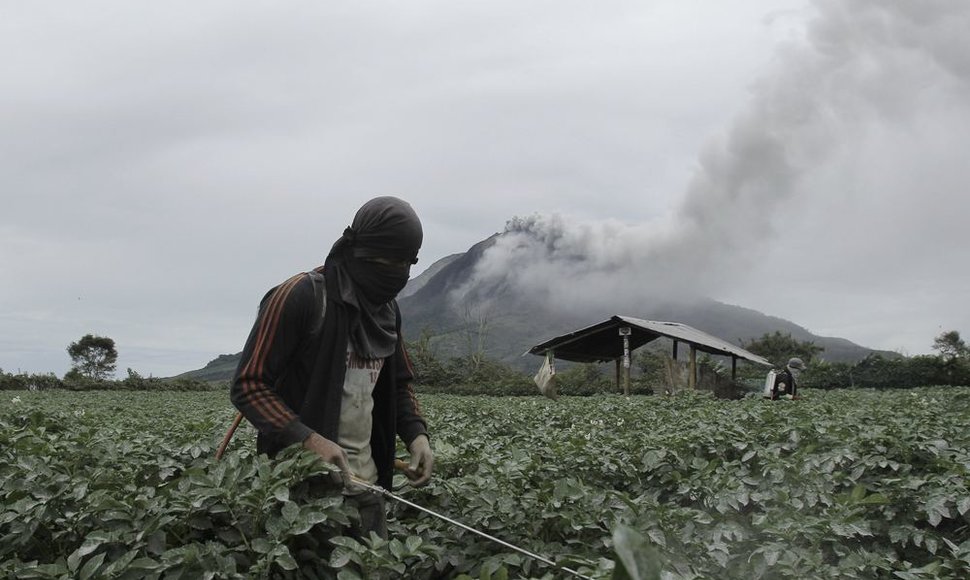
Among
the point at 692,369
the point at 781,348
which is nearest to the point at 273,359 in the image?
the point at 692,369

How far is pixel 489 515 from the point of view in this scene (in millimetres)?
2553

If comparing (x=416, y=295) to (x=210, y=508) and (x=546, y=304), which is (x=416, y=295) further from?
(x=210, y=508)

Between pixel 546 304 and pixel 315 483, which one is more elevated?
pixel 546 304

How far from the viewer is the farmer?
2.33 m

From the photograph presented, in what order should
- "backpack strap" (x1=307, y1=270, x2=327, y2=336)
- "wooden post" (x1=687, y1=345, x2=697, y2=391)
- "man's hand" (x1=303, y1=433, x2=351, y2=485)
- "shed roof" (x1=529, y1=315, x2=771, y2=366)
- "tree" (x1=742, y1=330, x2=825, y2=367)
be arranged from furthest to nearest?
"tree" (x1=742, y1=330, x2=825, y2=367)
"shed roof" (x1=529, y1=315, x2=771, y2=366)
"wooden post" (x1=687, y1=345, x2=697, y2=391)
"backpack strap" (x1=307, y1=270, x2=327, y2=336)
"man's hand" (x1=303, y1=433, x2=351, y2=485)

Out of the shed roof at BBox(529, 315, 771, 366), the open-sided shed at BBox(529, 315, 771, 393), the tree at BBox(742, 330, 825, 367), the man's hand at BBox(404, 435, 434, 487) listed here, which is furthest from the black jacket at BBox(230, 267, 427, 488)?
the tree at BBox(742, 330, 825, 367)

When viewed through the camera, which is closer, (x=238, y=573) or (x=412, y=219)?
(x=238, y=573)

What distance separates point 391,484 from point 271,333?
2.21 feet

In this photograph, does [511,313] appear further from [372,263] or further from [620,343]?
[372,263]

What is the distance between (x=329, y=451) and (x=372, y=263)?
23.7 inches

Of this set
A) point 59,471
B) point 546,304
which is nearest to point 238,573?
point 59,471

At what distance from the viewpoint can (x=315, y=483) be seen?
2.22m

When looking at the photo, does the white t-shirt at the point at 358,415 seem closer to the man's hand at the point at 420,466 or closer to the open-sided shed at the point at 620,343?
the man's hand at the point at 420,466

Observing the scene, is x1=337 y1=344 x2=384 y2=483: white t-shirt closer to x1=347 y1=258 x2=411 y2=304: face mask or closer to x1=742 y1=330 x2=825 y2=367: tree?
x1=347 y1=258 x2=411 y2=304: face mask
